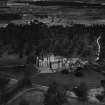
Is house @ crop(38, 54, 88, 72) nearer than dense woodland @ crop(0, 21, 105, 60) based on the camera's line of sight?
Yes

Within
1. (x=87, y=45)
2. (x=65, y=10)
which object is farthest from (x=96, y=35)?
(x=65, y=10)

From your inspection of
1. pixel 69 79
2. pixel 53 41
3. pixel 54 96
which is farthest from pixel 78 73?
pixel 53 41

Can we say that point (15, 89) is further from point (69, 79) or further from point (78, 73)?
→ point (78, 73)

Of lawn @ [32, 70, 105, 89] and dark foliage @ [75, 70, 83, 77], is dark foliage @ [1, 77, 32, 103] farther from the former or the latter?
dark foliage @ [75, 70, 83, 77]

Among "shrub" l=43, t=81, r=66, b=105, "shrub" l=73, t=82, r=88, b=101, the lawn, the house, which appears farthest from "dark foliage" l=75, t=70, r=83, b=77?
"shrub" l=43, t=81, r=66, b=105

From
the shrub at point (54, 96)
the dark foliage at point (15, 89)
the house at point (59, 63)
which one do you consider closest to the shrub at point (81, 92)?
the shrub at point (54, 96)
